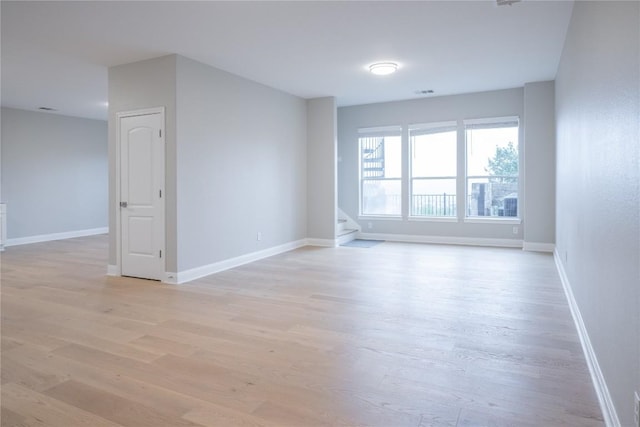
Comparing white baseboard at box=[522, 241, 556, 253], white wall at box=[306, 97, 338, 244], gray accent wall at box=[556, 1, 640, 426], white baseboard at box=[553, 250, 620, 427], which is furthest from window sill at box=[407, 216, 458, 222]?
gray accent wall at box=[556, 1, 640, 426]

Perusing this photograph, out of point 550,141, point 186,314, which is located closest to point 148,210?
point 186,314

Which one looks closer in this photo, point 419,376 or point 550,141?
point 419,376

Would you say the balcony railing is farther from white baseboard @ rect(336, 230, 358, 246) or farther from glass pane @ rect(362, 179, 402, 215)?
white baseboard @ rect(336, 230, 358, 246)

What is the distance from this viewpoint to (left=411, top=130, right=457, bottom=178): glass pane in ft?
25.0

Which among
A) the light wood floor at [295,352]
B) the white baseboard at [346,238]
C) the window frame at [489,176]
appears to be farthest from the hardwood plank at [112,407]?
the window frame at [489,176]

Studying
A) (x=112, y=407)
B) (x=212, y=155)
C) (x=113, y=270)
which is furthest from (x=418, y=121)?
(x=112, y=407)

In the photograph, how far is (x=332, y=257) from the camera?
6.32 metres

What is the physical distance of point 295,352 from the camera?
2.71 m

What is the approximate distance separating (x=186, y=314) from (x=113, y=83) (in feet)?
10.7

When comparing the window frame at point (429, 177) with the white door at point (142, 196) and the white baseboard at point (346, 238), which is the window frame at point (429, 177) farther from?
the white door at point (142, 196)

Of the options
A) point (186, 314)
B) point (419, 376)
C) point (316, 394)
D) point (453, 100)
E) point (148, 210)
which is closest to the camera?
point (316, 394)

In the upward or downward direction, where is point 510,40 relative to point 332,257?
upward

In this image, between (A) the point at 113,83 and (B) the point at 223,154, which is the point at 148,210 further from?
(A) the point at 113,83

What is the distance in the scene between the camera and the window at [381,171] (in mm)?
8109
